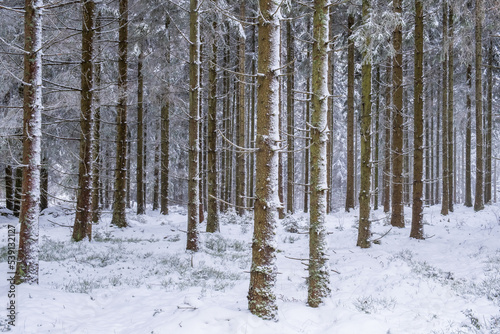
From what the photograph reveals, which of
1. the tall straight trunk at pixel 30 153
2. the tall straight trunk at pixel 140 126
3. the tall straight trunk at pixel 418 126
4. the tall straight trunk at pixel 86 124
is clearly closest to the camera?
the tall straight trunk at pixel 30 153

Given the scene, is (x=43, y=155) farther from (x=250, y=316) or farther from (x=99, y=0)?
(x=250, y=316)

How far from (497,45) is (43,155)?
27.2 meters

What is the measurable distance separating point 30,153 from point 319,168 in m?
5.60

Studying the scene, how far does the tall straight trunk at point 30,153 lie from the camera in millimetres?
6332

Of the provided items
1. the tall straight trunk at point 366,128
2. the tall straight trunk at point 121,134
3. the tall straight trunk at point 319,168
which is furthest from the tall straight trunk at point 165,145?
the tall straight trunk at point 319,168

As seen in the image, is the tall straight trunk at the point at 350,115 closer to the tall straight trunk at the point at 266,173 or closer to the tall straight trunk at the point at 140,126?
the tall straight trunk at the point at 140,126

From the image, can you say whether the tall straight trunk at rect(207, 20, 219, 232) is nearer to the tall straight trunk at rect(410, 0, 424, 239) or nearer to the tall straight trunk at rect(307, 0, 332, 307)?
the tall straight trunk at rect(307, 0, 332, 307)

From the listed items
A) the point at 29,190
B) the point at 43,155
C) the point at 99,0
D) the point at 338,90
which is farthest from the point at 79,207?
the point at 338,90

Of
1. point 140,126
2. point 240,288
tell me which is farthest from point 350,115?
point 240,288

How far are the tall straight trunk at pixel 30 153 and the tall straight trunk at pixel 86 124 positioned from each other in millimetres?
3297

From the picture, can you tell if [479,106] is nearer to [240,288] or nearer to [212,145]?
[212,145]

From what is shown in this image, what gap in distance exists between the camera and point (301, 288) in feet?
22.0

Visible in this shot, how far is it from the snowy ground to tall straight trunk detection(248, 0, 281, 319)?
37cm

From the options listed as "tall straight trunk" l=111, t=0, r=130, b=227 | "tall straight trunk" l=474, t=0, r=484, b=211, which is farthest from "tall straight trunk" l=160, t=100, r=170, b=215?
"tall straight trunk" l=474, t=0, r=484, b=211
